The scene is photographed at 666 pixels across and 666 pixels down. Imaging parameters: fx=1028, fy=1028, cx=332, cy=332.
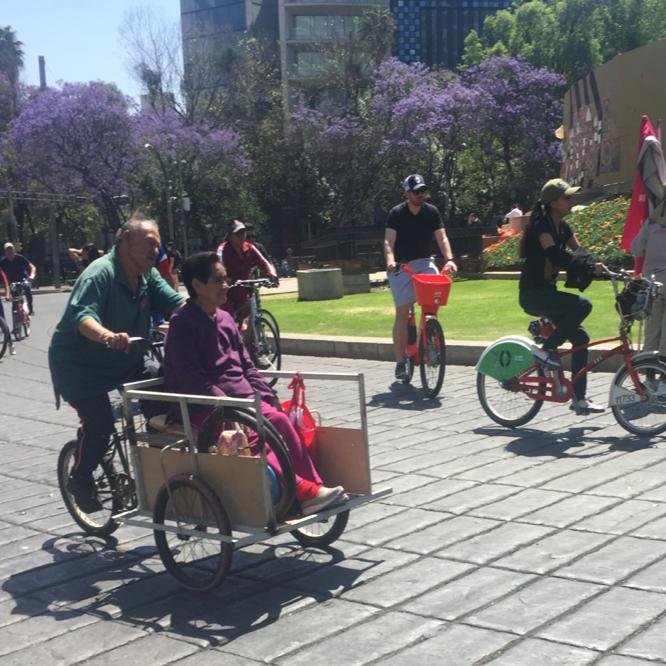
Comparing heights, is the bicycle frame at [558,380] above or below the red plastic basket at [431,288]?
below

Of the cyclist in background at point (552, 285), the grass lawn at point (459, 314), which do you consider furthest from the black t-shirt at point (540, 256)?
the grass lawn at point (459, 314)

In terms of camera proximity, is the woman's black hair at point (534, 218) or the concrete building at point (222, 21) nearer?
the woman's black hair at point (534, 218)

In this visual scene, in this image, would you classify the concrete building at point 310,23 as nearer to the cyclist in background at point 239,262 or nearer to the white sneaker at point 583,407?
the cyclist in background at point 239,262

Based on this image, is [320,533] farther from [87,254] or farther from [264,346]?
[87,254]

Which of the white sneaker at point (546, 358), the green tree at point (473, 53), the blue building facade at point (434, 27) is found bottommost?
the white sneaker at point (546, 358)

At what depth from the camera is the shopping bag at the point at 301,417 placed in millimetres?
4787

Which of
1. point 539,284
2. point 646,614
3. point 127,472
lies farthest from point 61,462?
point 539,284

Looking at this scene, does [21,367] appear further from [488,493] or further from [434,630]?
[434,630]

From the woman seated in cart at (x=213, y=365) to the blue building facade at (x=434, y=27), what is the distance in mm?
93628

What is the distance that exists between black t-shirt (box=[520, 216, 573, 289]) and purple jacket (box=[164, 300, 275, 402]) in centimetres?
315

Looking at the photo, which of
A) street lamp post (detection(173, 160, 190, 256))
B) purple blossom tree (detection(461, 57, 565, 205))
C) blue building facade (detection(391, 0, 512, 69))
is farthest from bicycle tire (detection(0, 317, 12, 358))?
blue building facade (detection(391, 0, 512, 69))

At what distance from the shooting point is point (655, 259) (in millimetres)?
8297

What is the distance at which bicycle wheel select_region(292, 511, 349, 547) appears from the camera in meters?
4.97

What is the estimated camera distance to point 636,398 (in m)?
7.03
